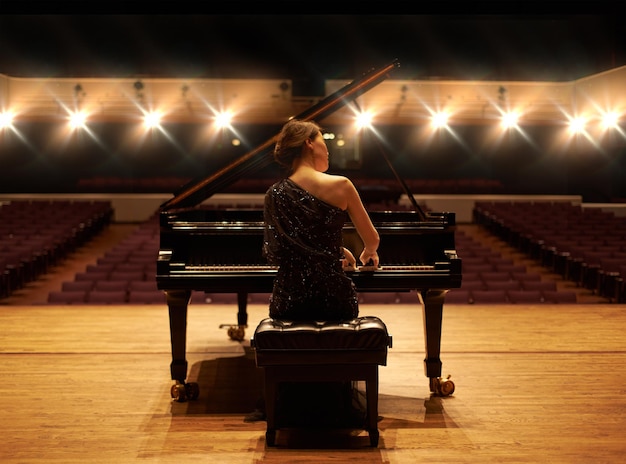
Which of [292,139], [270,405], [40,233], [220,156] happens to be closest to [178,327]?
[270,405]

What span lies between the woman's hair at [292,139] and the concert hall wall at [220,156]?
13.8 metres

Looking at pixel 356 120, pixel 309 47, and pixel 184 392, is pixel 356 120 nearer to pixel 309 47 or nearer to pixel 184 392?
pixel 309 47

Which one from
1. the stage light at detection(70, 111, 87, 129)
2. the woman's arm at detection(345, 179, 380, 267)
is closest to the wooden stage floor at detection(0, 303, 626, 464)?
the woman's arm at detection(345, 179, 380, 267)

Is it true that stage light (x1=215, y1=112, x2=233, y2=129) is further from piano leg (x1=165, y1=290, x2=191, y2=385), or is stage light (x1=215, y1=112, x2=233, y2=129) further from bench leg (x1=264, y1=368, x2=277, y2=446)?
bench leg (x1=264, y1=368, x2=277, y2=446)

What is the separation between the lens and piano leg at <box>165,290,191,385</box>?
2.96 meters

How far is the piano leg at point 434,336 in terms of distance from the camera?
3027mm

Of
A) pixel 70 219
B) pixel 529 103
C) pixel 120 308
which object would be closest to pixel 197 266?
pixel 120 308

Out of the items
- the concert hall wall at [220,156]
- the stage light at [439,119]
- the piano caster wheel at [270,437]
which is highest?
the stage light at [439,119]

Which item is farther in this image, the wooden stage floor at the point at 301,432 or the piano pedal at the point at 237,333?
the piano pedal at the point at 237,333

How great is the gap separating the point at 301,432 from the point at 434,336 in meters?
0.85

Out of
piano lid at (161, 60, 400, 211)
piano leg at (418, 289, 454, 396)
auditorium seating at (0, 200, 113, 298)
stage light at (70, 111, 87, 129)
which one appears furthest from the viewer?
stage light at (70, 111, 87, 129)

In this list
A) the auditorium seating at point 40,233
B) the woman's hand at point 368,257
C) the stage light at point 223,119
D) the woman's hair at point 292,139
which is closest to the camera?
the woman's hair at point 292,139

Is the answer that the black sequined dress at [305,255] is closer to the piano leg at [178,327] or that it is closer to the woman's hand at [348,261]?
the woman's hand at [348,261]

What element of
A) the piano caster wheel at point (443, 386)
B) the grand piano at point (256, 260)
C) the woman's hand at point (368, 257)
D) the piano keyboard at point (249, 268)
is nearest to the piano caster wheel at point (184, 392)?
the grand piano at point (256, 260)
